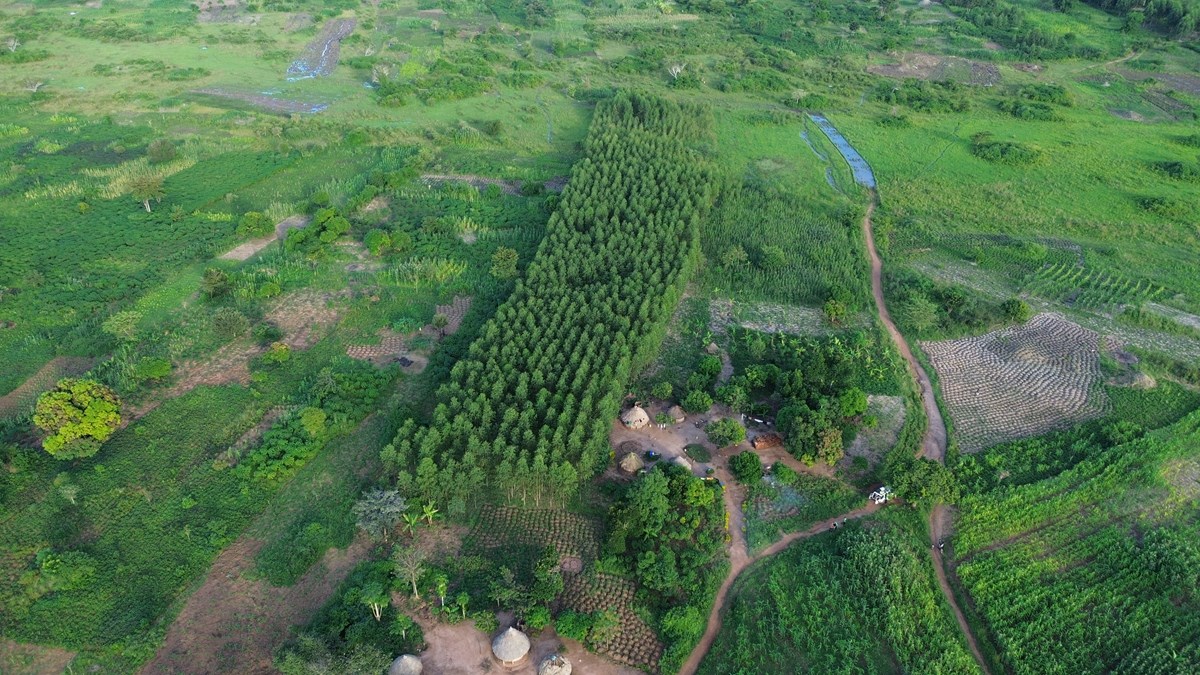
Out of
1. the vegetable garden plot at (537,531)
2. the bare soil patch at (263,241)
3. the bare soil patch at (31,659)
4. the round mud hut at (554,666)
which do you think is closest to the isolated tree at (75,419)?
the bare soil patch at (31,659)

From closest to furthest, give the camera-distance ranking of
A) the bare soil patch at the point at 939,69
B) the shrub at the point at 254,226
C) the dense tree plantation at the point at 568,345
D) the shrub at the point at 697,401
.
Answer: the dense tree plantation at the point at 568,345 → the shrub at the point at 697,401 → the shrub at the point at 254,226 → the bare soil patch at the point at 939,69

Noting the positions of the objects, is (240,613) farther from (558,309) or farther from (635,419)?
(558,309)

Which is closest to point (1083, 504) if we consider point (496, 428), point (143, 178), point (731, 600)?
point (731, 600)

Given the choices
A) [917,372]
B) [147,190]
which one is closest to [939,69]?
[917,372]

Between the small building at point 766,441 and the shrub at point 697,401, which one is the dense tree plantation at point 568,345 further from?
the small building at point 766,441

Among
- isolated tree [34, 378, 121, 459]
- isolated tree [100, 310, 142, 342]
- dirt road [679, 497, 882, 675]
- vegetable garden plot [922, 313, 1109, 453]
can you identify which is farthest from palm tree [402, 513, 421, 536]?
vegetable garden plot [922, 313, 1109, 453]

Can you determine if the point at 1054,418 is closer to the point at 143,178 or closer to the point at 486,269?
the point at 486,269

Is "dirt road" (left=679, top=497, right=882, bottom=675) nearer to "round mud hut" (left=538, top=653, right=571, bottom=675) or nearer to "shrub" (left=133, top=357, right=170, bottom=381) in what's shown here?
"round mud hut" (left=538, top=653, right=571, bottom=675)
